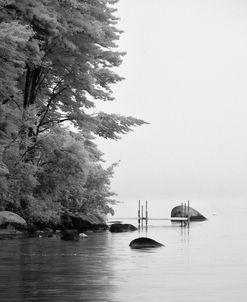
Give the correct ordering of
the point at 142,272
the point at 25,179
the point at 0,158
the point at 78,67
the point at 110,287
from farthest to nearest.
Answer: the point at 78,67 < the point at 25,179 < the point at 0,158 < the point at 142,272 < the point at 110,287

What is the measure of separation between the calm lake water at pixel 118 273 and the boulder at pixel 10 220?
500 centimetres

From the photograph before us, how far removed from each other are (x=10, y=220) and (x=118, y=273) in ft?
54.0

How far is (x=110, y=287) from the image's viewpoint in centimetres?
1568

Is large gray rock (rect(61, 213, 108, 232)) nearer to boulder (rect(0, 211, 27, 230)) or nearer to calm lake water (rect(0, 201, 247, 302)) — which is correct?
boulder (rect(0, 211, 27, 230))

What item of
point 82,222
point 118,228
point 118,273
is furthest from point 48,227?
point 118,273

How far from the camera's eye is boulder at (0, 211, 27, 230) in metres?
34.2

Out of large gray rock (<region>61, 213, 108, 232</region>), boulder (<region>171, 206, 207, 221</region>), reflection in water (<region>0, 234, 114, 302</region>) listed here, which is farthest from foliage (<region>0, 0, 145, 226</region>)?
boulder (<region>171, 206, 207, 221</region>)

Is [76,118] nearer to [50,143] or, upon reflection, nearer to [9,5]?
[50,143]

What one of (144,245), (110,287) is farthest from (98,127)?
(110,287)

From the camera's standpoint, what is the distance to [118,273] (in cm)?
1880

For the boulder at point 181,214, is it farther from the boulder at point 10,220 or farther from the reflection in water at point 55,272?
the reflection in water at point 55,272

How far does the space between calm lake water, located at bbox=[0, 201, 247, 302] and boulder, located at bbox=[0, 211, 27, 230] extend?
16.4ft

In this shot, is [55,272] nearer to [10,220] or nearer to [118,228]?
[10,220]

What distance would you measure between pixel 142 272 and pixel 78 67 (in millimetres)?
21773
